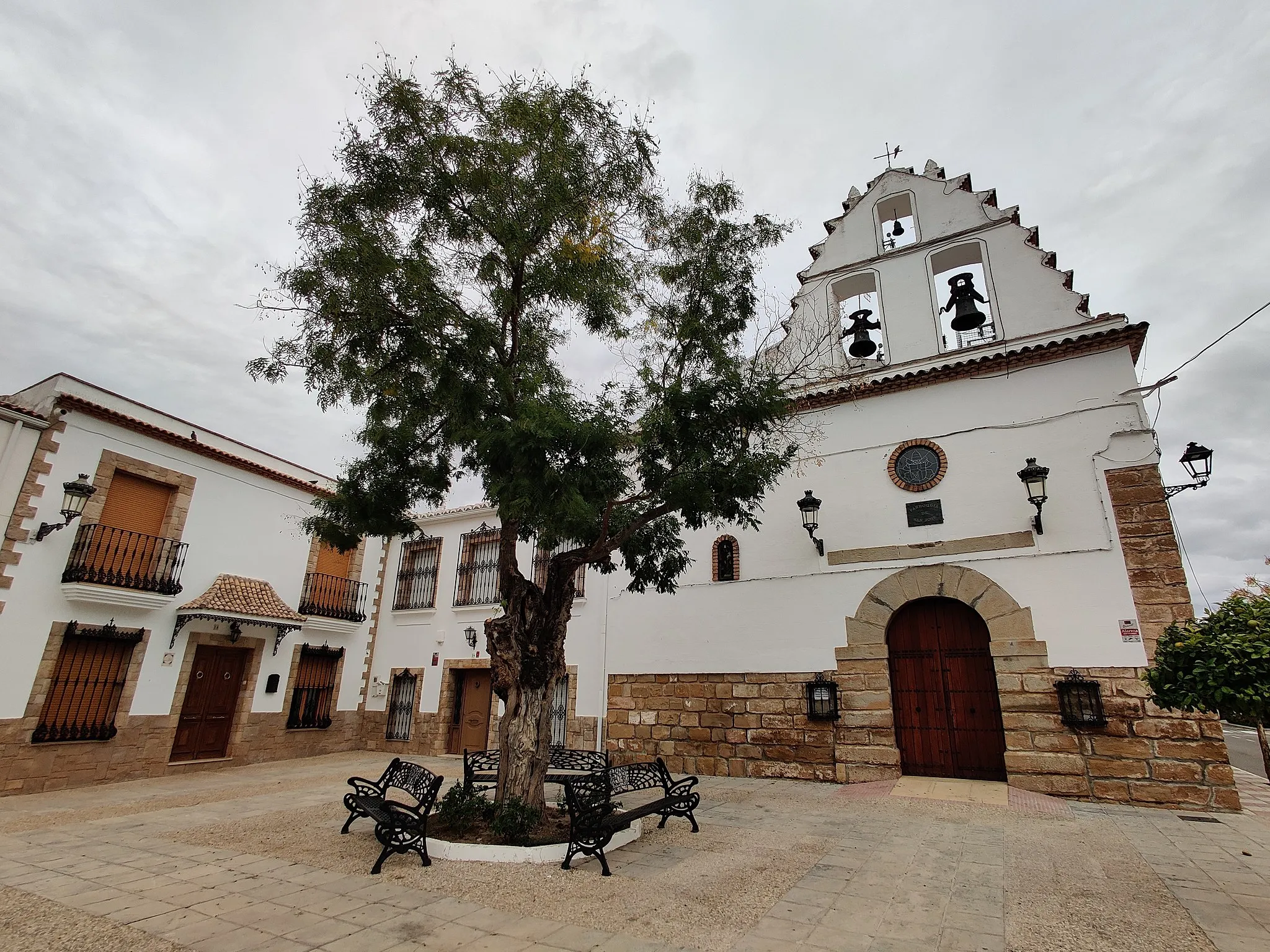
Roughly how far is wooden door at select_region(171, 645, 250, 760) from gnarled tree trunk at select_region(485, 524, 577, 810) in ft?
24.7

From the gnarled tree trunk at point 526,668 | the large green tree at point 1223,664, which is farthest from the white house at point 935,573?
the gnarled tree trunk at point 526,668

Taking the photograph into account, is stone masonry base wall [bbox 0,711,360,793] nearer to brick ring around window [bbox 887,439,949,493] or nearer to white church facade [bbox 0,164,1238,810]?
white church facade [bbox 0,164,1238,810]

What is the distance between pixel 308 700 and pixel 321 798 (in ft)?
17.5

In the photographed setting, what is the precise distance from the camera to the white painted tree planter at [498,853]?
178 inches

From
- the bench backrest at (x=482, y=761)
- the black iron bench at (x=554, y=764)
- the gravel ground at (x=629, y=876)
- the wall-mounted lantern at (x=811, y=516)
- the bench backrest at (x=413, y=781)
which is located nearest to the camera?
the gravel ground at (x=629, y=876)

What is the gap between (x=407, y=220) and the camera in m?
6.26

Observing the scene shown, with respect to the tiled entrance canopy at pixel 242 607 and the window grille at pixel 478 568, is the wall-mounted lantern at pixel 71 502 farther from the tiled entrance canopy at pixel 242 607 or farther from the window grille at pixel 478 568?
the window grille at pixel 478 568

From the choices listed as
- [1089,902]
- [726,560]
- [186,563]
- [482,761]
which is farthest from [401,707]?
[1089,902]

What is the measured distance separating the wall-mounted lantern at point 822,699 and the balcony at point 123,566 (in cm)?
954

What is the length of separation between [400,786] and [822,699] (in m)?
5.26

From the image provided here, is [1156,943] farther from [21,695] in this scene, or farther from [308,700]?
[308,700]

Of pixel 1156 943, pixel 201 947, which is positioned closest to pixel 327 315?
pixel 201 947

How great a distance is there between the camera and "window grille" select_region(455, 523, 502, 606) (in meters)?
12.0

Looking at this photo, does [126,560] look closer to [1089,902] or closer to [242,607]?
[242,607]
